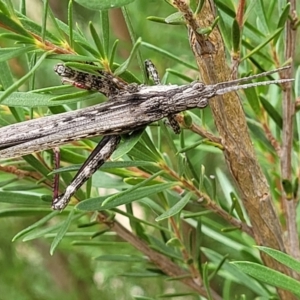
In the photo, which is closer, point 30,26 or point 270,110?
point 30,26

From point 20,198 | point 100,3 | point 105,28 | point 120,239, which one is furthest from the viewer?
point 120,239

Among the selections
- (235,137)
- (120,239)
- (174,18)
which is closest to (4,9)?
(174,18)

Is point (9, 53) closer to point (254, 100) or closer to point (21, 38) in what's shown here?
point (21, 38)

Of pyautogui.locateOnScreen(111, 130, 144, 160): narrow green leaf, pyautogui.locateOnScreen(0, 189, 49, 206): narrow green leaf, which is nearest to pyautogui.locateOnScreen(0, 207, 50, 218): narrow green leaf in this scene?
pyautogui.locateOnScreen(0, 189, 49, 206): narrow green leaf

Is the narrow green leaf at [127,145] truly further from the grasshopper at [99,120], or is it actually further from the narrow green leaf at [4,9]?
the narrow green leaf at [4,9]

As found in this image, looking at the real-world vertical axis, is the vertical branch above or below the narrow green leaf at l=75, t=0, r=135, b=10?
below

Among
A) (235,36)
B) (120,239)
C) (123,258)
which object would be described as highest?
(235,36)

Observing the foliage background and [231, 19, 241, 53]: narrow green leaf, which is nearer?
[231, 19, 241, 53]: narrow green leaf

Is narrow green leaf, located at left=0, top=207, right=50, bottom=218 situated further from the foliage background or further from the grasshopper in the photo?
the foliage background

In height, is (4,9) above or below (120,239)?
above

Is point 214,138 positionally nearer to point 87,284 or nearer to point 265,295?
point 265,295

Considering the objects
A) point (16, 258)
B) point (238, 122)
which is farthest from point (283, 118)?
point (16, 258)

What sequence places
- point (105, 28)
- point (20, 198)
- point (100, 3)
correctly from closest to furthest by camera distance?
point (100, 3)
point (105, 28)
point (20, 198)
